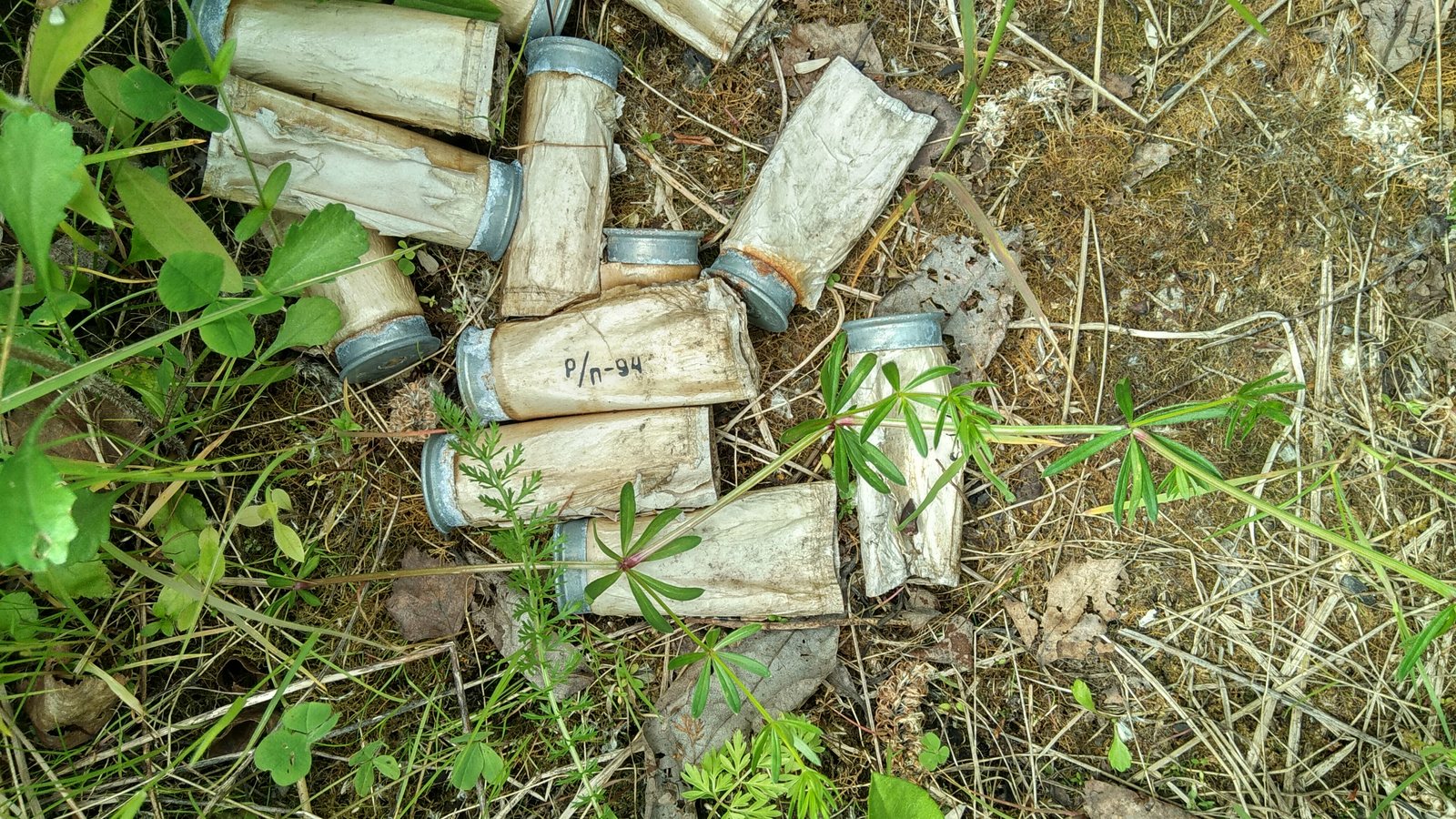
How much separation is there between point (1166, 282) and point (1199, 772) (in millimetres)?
1437

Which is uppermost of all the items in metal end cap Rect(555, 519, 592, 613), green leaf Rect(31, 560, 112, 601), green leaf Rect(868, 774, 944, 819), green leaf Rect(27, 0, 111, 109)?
green leaf Rect(27, 0, 111, 109)

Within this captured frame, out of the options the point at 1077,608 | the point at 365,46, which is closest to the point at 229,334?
the point at 365,46

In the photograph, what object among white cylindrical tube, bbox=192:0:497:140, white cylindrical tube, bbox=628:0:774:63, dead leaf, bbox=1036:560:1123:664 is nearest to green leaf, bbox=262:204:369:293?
white cylindrical tube, bbox=192:0:497:140

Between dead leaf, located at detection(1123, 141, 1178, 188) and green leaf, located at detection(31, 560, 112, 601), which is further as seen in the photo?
dead leaf, located at detection(1123, 141, 1178, 188)

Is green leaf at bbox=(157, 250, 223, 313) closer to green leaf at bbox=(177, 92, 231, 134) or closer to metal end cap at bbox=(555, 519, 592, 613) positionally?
green leaf at bbox=(177, 92, 231, 134)

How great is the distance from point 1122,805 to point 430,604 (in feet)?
6.83

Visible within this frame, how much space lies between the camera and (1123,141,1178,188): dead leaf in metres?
2.63

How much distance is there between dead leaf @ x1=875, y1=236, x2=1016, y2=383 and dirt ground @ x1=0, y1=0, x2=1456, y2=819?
5 centimetres

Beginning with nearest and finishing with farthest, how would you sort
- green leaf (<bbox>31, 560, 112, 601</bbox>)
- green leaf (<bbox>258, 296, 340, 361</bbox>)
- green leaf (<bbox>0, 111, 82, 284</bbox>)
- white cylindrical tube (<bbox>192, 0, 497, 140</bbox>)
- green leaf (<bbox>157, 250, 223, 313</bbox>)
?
green leaf (<bbox>0, 111, 82, 284</bbox>) < green leaf (<bbox>157, 250, 223, 313</bbox>) < green leaf (<bbox>31, 560, 112, 601</bbox>) < green leaf (<bbox>258, 296, 340, 361</bbox>) < white cylindrical tube (<bbox>192, 0, 497, 140</bbox>)

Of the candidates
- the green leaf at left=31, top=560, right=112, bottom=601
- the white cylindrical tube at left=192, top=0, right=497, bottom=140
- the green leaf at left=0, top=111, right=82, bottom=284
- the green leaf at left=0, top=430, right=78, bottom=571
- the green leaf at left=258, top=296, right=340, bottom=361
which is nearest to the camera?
the green leaf at left=0, top=430, right=78, bottom=571

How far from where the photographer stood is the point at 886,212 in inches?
Answer: 106

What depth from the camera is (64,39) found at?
5.67 ft

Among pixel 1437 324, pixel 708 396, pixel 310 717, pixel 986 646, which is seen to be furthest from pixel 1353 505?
pixel 310 717

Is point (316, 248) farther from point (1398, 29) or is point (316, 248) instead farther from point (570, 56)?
point (1398, 29)
